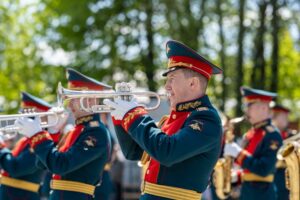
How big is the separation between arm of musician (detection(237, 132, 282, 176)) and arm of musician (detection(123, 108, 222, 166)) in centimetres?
338

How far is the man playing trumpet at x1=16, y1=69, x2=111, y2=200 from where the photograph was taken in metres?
5.56

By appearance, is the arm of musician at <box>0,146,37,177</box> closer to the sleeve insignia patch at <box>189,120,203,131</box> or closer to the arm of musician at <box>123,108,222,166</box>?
the arm of musician at <box>123,108,222,166</box>

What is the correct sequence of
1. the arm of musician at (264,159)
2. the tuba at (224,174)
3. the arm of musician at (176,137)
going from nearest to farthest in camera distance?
the arm of musician at (176,137) → the arm of musician at (264,159) → the tuba at (224,174)

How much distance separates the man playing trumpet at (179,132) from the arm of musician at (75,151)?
3.45 feet

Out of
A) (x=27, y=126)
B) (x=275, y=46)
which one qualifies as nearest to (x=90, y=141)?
(x=27, y=126)

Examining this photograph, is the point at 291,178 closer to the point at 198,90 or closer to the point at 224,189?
the point at 224,189

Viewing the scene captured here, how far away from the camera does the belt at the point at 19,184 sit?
7.19 metres

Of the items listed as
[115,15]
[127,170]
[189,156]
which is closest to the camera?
[189,156]

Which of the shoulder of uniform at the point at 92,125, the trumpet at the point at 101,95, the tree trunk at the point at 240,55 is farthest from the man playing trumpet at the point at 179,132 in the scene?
the tree trunk at the point at 240,55

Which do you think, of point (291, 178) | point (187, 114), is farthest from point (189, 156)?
point (291, 178)

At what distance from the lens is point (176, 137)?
436cm

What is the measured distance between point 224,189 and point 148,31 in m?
14.4

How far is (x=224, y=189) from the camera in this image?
8680 mm

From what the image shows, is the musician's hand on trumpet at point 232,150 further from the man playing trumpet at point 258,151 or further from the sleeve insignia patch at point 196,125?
the sleeve insignia patch at point 196,125
